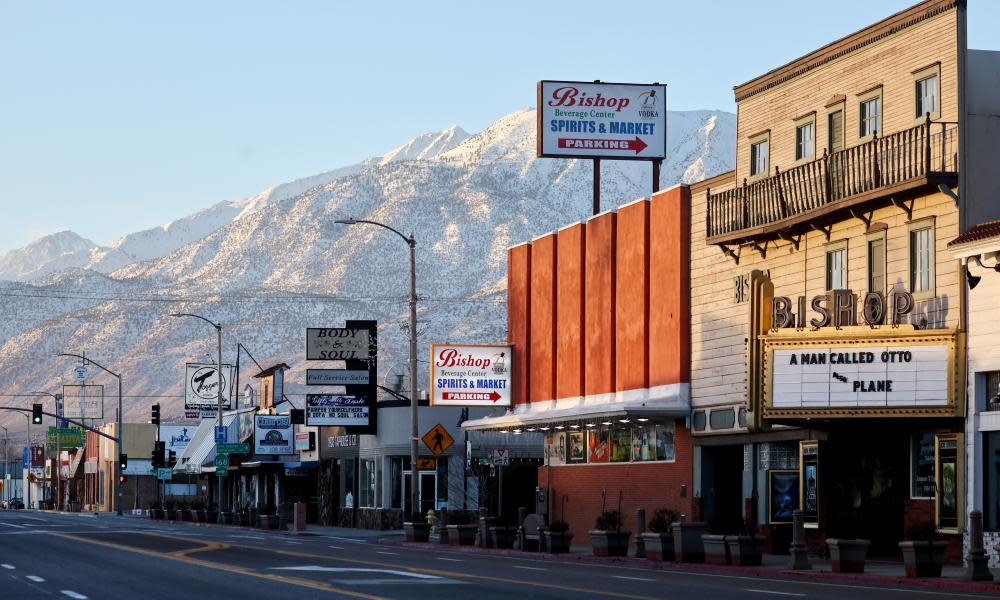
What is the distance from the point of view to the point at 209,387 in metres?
116

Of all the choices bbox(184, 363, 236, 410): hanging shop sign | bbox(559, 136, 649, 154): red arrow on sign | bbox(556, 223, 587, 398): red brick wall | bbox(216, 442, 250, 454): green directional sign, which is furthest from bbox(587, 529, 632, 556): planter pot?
bbox(184, 363, 236, 410): hanging shop sign

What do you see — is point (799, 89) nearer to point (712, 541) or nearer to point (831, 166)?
point (831, 166)

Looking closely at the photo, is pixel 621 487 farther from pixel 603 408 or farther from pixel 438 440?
pixel 438 440

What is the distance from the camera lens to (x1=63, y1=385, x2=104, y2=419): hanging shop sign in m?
154

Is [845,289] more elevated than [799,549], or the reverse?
[845,289]

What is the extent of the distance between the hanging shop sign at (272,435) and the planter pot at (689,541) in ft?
170

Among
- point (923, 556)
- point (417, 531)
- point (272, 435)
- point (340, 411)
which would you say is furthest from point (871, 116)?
point (272, 435)

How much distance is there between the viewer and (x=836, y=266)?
140 feet

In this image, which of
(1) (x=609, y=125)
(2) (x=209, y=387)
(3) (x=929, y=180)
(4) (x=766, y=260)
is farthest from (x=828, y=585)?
(2) (x=209, y=387)

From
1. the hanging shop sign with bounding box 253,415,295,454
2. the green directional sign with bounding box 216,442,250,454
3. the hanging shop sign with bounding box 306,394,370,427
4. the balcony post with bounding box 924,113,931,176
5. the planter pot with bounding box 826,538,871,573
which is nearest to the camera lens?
the planter pot with bounding box 826,538,871,573

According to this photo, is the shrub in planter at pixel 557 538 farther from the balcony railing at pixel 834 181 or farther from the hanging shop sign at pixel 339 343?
the hanging shop sign at pixel 339 343

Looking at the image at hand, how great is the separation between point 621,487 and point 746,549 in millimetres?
16271

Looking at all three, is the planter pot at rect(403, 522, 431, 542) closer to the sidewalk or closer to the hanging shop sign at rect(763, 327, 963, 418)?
the sidewalk

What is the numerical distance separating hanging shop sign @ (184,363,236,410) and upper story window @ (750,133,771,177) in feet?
229
